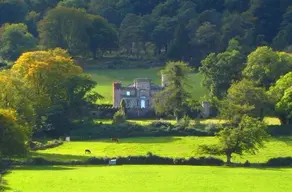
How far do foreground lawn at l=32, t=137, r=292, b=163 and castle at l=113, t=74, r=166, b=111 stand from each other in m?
16.3

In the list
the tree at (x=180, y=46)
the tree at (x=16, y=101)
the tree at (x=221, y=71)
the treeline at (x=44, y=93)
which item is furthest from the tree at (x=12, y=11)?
the tree at (x=16, y=101)

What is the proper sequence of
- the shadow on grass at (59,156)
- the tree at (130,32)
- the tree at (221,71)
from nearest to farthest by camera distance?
the shadow on grass at (59,156), the tree at (221,71), the tree at (130,32)

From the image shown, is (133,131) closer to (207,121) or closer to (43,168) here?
(207,121)

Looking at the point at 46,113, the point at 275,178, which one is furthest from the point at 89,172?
the point at 46,113

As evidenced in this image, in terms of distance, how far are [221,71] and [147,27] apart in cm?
3355

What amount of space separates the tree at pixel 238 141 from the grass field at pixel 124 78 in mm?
35180

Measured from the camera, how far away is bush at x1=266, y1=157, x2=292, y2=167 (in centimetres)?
7162

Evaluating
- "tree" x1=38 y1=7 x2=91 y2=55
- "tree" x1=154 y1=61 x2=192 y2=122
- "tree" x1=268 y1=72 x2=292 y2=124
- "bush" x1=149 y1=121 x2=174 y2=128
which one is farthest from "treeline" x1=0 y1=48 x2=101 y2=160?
"tree" x1=38 y1=7 x2=91 y2=55

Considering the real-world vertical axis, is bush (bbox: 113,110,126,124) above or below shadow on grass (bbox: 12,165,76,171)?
above

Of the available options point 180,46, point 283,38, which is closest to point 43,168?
point 180,46

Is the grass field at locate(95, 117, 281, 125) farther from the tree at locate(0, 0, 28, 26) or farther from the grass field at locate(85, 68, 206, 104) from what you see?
the tree at locate(0, 0, 28, 26)

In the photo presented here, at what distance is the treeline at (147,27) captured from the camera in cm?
12912

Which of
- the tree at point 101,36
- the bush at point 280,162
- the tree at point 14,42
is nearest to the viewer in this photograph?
the bush at point 280,162

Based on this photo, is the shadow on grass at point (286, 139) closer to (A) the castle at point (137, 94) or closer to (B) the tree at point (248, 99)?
(B) the tree at point (248, 99)
